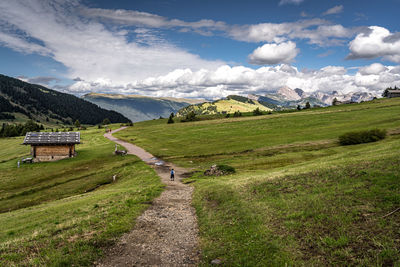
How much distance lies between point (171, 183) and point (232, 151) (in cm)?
2946

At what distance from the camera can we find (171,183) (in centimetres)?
3353

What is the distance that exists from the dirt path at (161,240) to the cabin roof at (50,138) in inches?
2169

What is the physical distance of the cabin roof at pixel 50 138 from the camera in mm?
64000

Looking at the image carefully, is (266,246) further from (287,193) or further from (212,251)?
(287,193)

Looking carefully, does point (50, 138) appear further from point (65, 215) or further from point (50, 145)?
point (65, 215)

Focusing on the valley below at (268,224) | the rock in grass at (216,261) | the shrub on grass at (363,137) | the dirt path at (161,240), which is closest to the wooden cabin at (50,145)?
the valley below at (268,224)

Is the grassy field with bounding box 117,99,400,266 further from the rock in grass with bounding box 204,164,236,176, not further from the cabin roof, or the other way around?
the cabin roof

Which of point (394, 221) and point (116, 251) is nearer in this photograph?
point (394, 221)

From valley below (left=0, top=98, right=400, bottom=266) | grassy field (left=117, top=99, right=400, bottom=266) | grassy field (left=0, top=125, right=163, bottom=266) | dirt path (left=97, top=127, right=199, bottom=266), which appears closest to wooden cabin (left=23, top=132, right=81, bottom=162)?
grassy field (left=0, top=125, right=163, bottom=266)

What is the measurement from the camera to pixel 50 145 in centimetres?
6538

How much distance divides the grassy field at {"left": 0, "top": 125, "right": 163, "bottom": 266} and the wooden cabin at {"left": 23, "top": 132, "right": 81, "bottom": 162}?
16.1 metres

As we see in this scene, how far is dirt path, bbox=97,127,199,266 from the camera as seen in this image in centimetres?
1181

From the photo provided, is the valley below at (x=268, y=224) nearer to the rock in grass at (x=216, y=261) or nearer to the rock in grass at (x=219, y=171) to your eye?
the rock in grass at (x=216, y=261)

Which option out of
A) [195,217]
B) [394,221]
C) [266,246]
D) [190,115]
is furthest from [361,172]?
[190,115]
